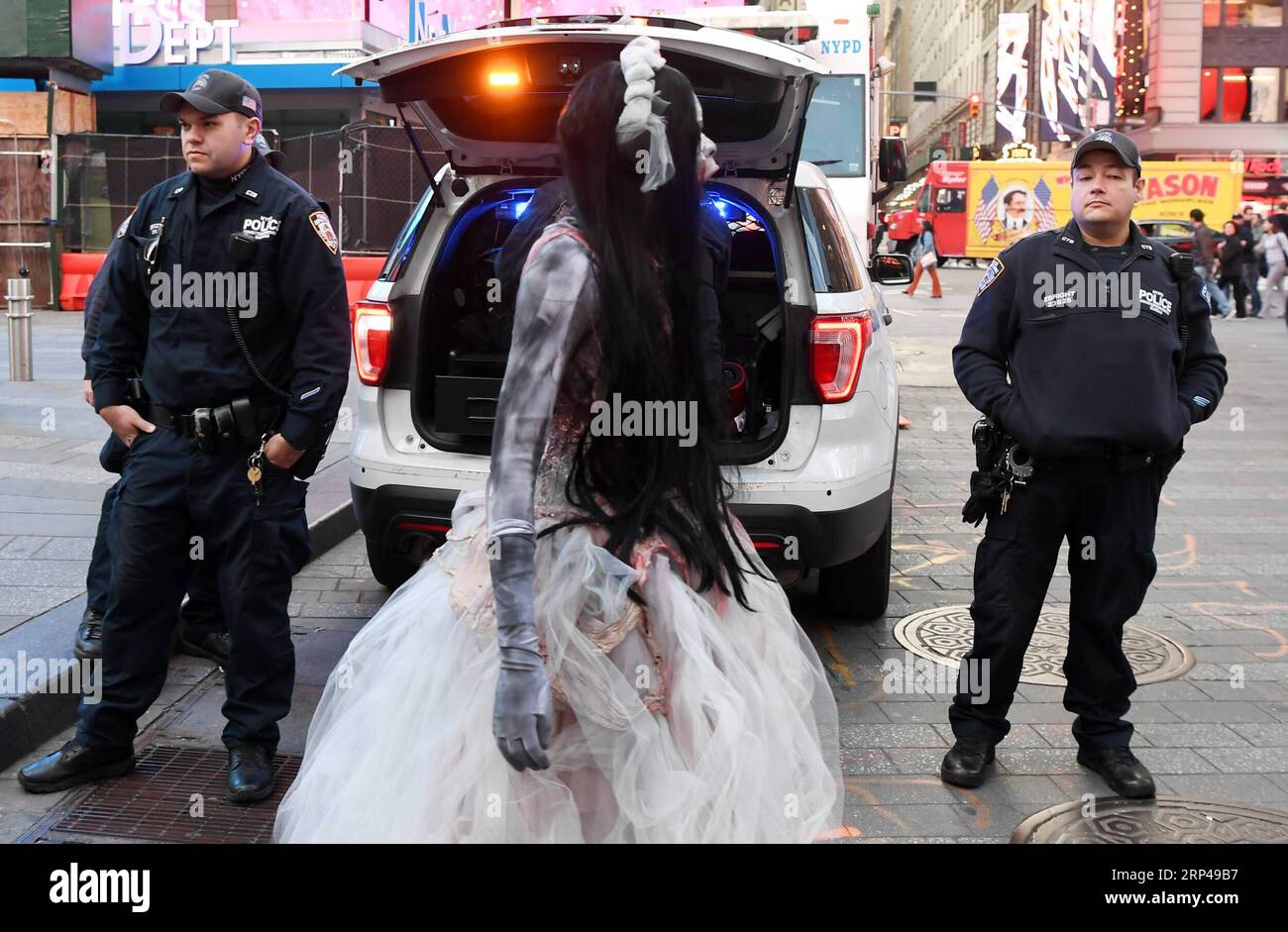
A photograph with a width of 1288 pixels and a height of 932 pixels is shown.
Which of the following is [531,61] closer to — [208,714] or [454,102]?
[454,102]

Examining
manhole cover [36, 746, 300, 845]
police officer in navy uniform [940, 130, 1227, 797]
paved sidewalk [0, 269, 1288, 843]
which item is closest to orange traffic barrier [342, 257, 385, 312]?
paved sidewalk [0, 269, 1288, 843]

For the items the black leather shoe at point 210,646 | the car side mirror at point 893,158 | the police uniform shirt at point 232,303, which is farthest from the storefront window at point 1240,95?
the police uniform shirt at point 232,303

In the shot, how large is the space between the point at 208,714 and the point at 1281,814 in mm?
3405

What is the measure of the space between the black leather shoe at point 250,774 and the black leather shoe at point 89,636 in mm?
867

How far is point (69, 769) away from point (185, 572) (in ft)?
2.12

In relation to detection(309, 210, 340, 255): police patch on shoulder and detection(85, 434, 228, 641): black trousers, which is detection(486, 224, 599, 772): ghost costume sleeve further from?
detection(85, 434, 228, 641): black trousers

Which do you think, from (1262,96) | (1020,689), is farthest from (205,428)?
(1262,96)

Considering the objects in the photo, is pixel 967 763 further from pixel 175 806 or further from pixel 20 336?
pixel 20 336

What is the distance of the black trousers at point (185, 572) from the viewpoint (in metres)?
3.81

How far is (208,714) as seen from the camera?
14.9 feet

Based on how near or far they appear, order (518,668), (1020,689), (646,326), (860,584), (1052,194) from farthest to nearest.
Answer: (1052,194)
(860,584)
(1020,689)
(646,326)
(518,668)

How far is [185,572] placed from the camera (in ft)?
13.0

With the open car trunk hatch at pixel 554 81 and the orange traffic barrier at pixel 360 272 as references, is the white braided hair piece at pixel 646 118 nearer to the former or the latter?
the open car trunk hatch at pixel 554 81

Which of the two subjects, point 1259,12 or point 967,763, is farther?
point 1259,12
